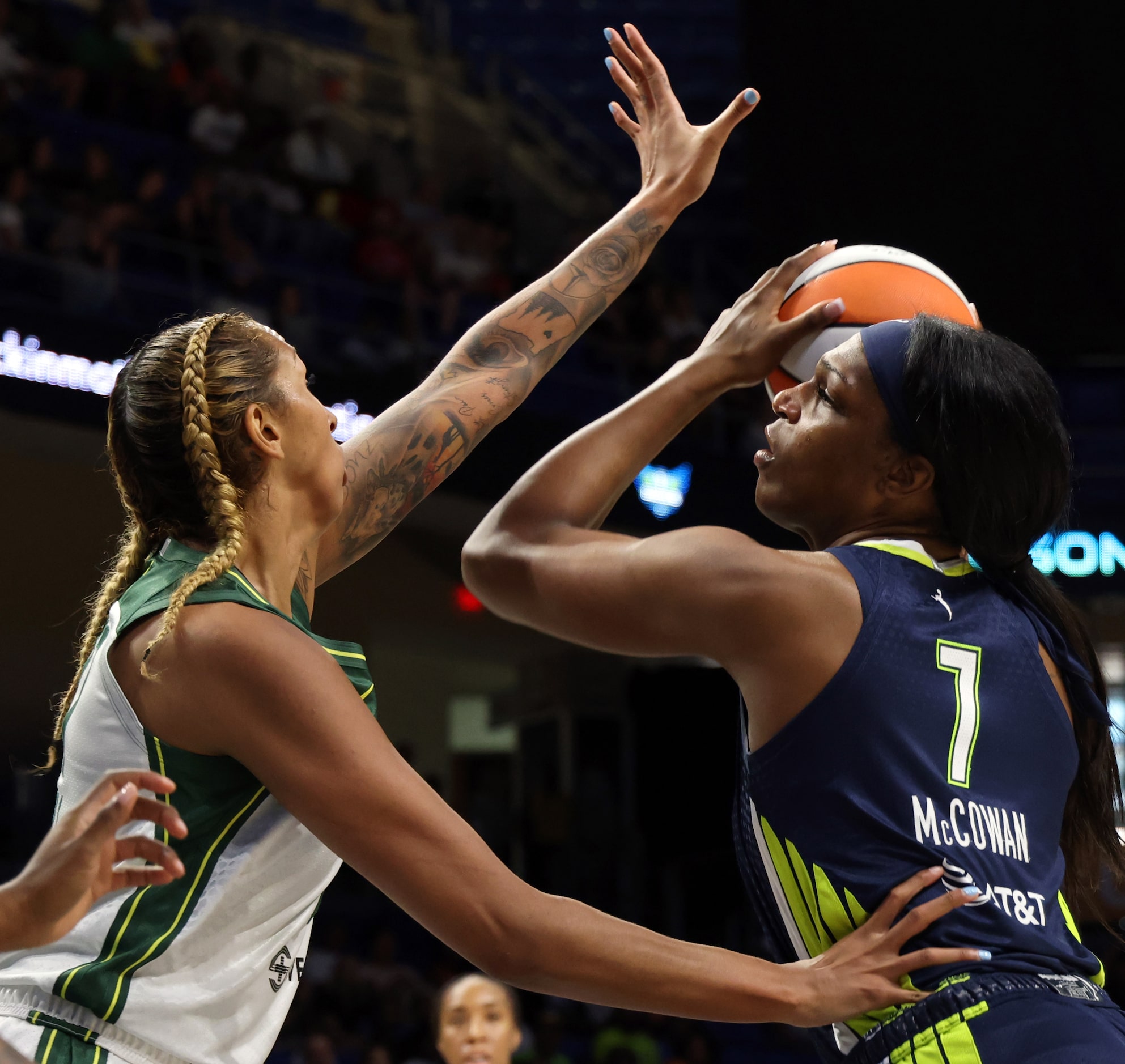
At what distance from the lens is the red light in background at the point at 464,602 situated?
1139 centimetres

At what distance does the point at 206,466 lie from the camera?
1.96m

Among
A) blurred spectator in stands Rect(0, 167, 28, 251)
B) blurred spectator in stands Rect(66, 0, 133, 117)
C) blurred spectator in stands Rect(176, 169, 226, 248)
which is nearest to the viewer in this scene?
blurred spectator in stands Rect(0, 167, 28, 251)

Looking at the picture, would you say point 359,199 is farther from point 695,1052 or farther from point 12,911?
point 12,911

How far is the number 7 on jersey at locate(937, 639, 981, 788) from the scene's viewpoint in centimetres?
188

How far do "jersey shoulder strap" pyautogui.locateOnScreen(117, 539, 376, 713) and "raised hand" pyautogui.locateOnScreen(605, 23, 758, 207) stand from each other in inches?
50.0

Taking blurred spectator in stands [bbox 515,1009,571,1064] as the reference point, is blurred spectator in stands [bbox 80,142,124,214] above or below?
above

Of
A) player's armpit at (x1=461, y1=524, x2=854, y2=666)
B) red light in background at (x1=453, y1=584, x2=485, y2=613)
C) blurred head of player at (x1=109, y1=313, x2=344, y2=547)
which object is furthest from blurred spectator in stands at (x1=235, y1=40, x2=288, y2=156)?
player's armpit at (x1=461, y1=524, x2=854, y2=666)

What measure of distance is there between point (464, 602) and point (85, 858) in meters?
10.1

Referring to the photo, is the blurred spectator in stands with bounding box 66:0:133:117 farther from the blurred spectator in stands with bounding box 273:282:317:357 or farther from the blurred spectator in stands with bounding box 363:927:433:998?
the blurred spectator in stands with bounding box 363:927:433:998

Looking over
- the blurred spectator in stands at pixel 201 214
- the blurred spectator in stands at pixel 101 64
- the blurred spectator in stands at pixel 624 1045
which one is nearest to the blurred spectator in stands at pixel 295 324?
the blurred spectator in stands at pixel 201 214

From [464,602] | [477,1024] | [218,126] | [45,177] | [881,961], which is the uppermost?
[218,126]

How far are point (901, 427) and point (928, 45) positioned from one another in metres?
9.19

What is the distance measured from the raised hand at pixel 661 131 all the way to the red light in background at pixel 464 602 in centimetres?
853

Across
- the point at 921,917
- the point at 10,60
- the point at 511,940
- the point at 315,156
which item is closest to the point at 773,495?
the point at 921,917
